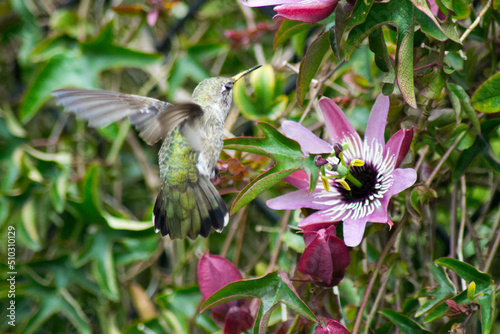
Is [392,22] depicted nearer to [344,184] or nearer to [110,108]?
[344,184]

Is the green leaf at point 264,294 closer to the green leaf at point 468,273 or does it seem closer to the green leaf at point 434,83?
the green leaf at point 468,273

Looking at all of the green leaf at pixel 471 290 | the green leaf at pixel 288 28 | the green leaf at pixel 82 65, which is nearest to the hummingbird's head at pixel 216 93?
the green leaf at pixel 288 28

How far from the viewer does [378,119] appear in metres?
0.73

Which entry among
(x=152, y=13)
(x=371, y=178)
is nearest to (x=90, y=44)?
(x=152, y=13)

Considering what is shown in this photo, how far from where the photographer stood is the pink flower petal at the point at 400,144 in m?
0.67

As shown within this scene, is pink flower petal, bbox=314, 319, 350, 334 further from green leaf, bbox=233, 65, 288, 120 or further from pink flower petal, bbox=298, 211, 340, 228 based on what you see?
green leaf, bbox=233, 65, 288, 120

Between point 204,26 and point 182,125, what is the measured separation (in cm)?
97

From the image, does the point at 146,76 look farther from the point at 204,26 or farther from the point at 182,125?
the point at 182,125

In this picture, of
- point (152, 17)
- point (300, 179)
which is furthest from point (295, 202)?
point (152, 17)

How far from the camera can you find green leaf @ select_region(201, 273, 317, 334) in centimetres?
69

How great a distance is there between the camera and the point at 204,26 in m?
1.69

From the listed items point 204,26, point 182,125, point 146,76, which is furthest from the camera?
→ point 146,76

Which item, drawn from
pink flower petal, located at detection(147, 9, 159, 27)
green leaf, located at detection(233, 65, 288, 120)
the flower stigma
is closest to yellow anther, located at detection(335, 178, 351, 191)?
the flower stigma

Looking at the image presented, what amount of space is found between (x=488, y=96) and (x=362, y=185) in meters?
0.21
